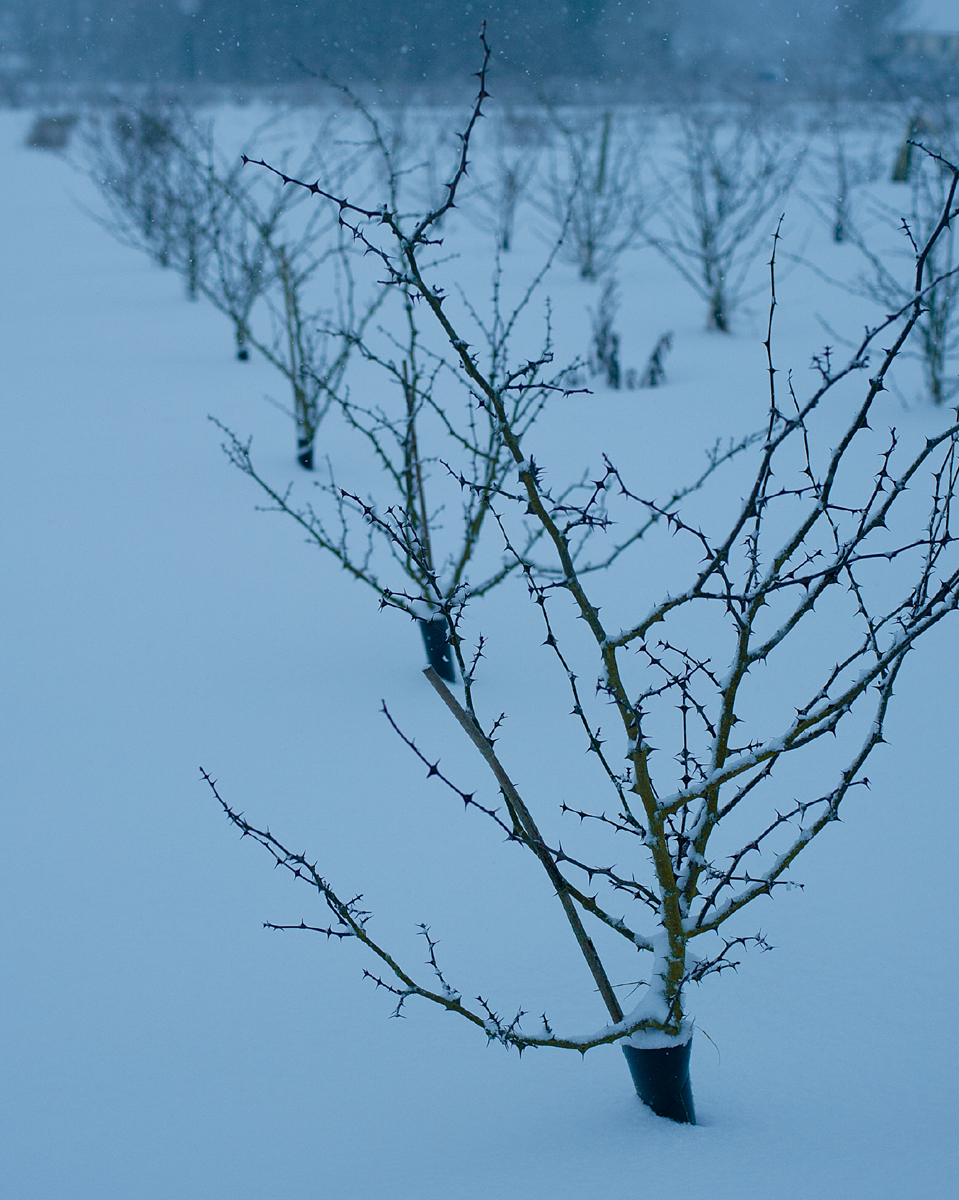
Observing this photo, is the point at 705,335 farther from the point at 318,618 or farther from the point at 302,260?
the point at 318,618

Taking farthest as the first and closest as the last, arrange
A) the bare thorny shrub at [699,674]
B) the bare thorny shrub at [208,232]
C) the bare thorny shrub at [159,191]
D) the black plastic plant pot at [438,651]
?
the bare thorny shrub at [159,191] → the bare thorny shrub at [208,232] → the black plastic plant pot at [438,651] → the bare thorny shrub at [699,674]

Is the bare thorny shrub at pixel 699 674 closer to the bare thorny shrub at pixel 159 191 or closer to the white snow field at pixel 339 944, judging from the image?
the white snow field at pixel 339 944

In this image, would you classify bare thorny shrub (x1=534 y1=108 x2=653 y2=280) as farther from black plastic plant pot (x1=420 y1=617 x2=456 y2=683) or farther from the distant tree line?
black plastic plant pot (x1=420 y1=617 x2=456 y2=683)

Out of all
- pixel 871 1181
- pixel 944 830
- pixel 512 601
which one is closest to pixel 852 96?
pixel 512 601

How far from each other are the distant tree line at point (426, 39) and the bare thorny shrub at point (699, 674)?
7.66 metres

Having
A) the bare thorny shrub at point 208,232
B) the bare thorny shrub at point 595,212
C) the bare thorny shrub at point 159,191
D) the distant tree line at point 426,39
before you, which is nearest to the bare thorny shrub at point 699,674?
the bare thorny shrub at point 208,232

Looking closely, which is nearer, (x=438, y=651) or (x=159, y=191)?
(x=438, y=651)

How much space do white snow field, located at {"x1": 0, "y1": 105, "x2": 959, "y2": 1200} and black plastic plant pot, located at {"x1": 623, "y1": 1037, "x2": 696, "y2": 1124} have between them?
3 cm

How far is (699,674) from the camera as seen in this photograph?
325 centimetres

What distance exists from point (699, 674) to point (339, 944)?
65.8 inches

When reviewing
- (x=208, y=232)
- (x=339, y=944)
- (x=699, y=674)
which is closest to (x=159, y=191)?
A: (x=208, y=232)

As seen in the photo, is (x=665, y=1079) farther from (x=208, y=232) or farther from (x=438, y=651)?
(x=208, y=232)

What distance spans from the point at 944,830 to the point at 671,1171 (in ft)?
4.21

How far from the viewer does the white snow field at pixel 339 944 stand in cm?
144
